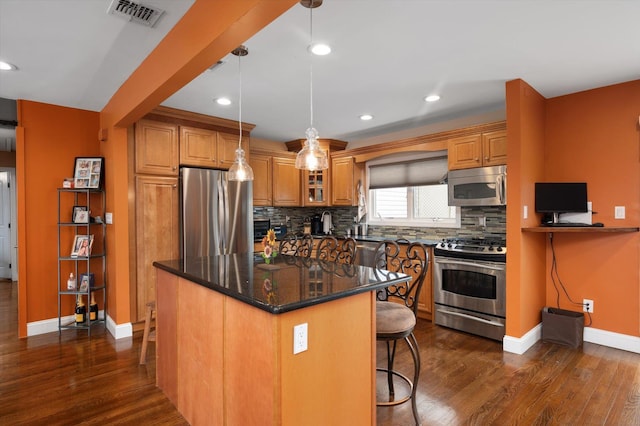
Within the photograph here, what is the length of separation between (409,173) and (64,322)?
4602mm

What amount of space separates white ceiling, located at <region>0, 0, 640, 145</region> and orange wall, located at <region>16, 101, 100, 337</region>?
0.21 metres

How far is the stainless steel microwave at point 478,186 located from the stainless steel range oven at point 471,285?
17.7 inches

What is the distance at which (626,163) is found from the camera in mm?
3256

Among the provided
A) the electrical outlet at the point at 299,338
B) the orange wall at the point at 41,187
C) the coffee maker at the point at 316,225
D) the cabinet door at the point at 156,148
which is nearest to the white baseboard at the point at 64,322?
the orange wall at the point at 41,187

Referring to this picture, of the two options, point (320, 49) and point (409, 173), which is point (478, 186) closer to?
point (409, 173)

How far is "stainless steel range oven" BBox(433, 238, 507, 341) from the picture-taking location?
3.46 meters

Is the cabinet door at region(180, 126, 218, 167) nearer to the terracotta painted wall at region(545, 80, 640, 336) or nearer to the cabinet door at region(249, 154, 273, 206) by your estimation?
the cabinet door at region(249, 154, 273, 206)

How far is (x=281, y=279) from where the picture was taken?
79.3 inches

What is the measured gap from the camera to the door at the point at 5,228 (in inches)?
260

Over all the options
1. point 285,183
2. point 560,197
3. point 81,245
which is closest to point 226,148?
point 285,183

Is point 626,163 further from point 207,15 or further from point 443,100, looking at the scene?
point 207,15

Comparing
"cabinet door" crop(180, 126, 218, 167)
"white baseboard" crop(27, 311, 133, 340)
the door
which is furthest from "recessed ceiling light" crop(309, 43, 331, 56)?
the door

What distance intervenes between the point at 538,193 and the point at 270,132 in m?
3.46

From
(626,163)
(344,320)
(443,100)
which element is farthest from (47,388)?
(626,163)
